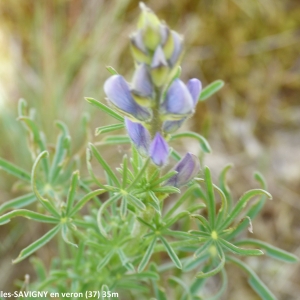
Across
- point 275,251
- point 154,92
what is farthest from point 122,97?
point 275,251

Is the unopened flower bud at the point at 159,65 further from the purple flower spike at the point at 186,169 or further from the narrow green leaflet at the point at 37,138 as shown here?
the narrow green leaflet at the point at 37,138

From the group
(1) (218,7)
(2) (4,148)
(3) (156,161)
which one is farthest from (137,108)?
(1) (218,7)

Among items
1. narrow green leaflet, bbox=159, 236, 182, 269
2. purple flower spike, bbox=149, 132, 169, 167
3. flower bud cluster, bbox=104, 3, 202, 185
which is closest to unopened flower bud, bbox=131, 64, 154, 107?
flower bud cluster, bbox=104, 3, 202, 185

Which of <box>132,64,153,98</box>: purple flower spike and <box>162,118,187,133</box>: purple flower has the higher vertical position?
<box>132,64,153,98</box>: purple flower spike

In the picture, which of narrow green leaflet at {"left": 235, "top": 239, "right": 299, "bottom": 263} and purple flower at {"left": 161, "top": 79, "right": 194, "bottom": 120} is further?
narrow green leaflet at {"left": 235, "top": 239, "right": 299, "bottom": 263}

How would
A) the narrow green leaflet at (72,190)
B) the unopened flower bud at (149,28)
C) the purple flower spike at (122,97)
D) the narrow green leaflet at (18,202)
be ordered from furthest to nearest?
the narrow green leaflet at (18,202), the narrow green leaflet at (72,190), the purple flower spike at (122,97), the unopened flower bud at (149,28)

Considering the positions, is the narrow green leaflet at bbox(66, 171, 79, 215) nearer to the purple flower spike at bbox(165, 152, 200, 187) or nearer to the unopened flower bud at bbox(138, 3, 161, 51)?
the purple flower spike at bbox(165, 152, 200, 187)

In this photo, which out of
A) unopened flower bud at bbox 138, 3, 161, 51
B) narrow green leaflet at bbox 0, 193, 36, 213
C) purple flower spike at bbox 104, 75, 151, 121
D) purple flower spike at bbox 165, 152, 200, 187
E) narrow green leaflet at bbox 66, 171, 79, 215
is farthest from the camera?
narrow green leaflet at bbox 0, 193, 36, 213

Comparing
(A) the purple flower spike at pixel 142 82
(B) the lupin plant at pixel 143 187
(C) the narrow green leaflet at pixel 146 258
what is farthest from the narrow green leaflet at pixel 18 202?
(A) the purple flower spike at pixel 142 82
